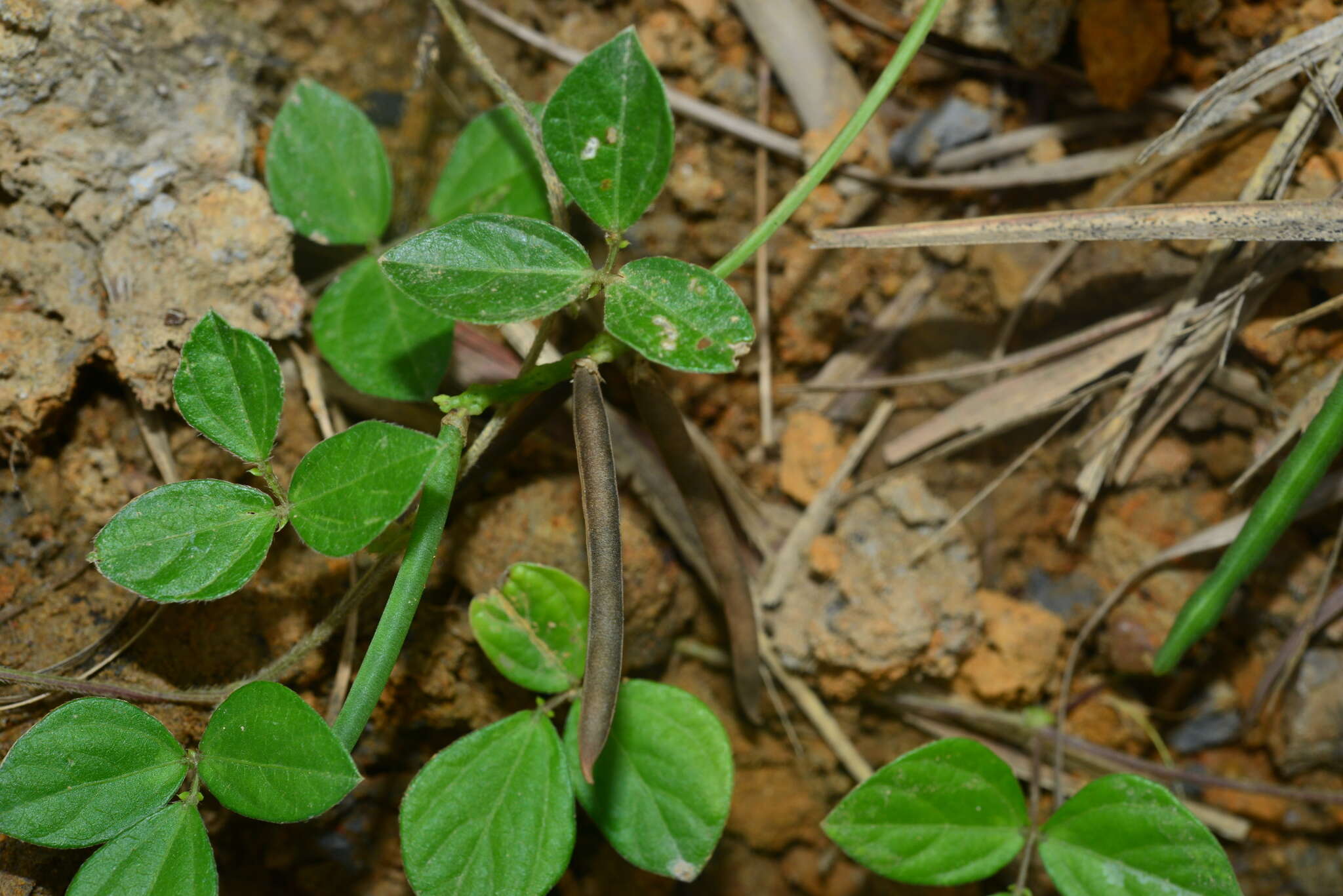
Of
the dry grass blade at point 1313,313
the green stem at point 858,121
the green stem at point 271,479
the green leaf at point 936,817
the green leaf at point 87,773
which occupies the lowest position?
the green leaf at point 936,817

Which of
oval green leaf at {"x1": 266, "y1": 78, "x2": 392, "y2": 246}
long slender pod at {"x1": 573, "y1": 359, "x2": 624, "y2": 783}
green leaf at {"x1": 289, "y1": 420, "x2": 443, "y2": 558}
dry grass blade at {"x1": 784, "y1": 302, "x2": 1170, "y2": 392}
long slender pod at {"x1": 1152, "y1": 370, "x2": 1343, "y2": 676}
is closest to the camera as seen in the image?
green leaf at {"x1": 289, "y1": 420, "x2": 443, "y2": 558}

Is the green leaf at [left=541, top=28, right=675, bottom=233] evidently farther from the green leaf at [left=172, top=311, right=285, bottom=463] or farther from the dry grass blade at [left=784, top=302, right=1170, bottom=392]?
the dry grass blade at [left=784, top=302, right=1170, bottom=392]

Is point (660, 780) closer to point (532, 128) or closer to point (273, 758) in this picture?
point (273, 758)

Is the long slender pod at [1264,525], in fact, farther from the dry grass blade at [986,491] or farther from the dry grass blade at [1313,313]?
the dry grass blade at [986,491]

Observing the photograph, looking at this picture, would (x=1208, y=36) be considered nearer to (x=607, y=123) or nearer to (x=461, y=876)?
(x=607, y=123)

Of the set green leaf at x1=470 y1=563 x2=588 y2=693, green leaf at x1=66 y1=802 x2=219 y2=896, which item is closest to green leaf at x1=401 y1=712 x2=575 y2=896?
green leaf at x1=470 y1=563 x2=588 y2=693

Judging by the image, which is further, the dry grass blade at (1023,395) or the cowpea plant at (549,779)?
the dry grass blade at (1023,395)

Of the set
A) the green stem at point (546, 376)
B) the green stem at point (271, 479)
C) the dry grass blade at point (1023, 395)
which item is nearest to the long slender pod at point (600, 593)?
the green stem at point (546, 376)

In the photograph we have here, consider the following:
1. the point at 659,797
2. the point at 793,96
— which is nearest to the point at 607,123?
the point at 793,96
